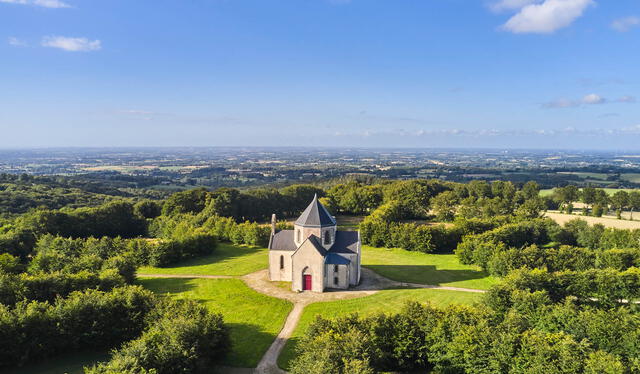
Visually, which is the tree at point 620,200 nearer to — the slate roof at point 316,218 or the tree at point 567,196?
the tree at point 567,196

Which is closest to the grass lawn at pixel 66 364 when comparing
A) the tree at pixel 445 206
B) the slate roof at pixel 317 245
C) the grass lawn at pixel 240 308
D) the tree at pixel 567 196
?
the grass lawn at pixel 240 308

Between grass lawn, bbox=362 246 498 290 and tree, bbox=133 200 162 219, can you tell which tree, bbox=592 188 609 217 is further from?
tree, bbox=133 200 162 219

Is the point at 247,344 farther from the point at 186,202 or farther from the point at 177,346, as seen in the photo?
the point at 186,202

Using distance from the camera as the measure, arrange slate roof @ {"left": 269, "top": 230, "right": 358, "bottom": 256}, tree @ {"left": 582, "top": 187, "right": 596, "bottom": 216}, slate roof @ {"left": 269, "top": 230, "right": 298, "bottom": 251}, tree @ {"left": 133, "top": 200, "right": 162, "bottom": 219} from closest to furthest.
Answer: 1. slate roof @ {"left": 269, "top": 230, "right": 358, "bottom": 256}
2. slate roof @ {"left": 269, "top": 230, "right": 298, "bottom": 251}
3. tree @ {"left": 133, "top": 200, "right": 162, "bottom": 219}
4. tree @ {"left": 582, "top": 187, "right": 596, "bottom": 216}

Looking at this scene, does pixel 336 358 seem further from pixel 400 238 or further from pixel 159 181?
pixel 159 181

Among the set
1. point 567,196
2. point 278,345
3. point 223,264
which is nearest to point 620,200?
point 567,196

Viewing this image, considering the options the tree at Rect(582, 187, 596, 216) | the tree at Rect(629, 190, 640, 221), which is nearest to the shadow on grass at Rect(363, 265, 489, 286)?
the tree at Rect(582, 187, 596, 216)
